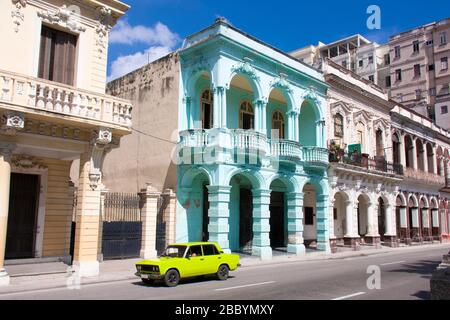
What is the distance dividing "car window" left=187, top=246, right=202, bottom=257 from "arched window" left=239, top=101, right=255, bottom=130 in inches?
431

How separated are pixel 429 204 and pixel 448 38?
963 inches

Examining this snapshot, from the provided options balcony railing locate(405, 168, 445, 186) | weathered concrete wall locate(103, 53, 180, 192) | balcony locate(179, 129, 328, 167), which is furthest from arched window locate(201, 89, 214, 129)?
balcony railing locate(405, 168, 445, 186)

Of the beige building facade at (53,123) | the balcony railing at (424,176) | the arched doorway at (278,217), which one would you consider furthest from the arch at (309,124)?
the beige building facade at (53,123)

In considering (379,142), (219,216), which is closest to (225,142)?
(219,216)

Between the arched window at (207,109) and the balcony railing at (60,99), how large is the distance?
294 inches

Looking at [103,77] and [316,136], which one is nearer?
[103,77]

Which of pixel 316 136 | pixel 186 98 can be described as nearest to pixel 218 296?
pixel 186 98

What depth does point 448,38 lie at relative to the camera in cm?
5094

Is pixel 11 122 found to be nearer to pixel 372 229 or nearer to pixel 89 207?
pixel 89 207

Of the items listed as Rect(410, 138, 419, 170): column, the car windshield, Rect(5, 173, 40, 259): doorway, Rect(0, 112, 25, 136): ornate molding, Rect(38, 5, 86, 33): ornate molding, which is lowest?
the car windshield

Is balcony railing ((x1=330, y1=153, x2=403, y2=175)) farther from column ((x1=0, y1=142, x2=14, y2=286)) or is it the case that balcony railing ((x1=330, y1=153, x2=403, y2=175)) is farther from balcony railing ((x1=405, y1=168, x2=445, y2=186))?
column ((x1=0, y1=142, x2=14, y2=286))

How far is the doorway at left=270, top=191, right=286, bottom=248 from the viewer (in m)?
25.1

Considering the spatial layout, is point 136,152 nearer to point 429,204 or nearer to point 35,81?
point 35,81

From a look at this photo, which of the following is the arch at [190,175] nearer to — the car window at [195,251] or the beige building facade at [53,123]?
the beige building facade at [53,123]
